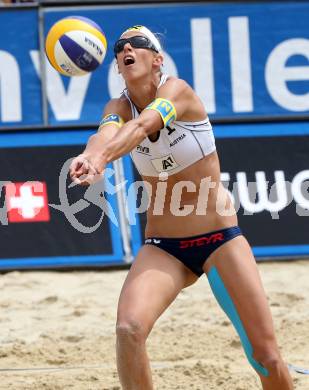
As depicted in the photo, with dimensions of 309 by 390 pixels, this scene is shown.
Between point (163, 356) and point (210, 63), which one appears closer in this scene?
point (163, 356)

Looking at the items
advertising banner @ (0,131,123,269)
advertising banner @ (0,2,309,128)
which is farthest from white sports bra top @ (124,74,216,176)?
advertising banner @ (0,2,309,128)

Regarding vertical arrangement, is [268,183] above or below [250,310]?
below

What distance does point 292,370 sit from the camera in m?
5.37

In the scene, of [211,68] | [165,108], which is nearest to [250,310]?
[165,108]

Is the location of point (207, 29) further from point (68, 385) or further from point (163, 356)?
point (68, 385)

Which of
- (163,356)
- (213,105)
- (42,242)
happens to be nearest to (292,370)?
(163,356)

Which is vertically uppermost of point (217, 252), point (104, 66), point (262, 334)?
point (104, 66)

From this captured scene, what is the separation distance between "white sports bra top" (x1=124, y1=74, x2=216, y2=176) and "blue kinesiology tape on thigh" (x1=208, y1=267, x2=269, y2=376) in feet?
1.79

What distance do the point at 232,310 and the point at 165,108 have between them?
39.6 inches

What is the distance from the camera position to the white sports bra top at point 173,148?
14.1ft

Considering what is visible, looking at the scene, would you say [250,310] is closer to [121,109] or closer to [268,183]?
[121,109]

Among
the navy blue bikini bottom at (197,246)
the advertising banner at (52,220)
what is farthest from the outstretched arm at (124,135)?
the advertising banner at (52,220)

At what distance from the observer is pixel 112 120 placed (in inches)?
169

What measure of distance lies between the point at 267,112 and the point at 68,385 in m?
4.24
